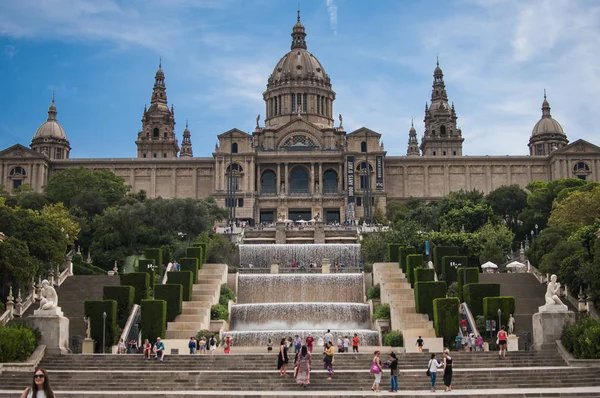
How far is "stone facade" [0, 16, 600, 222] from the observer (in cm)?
10656

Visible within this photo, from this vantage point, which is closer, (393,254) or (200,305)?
(200,305)

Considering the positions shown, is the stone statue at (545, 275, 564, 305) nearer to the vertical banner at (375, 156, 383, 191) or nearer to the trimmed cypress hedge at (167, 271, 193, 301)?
the trimmed cypress hedge at (167, 271, 193, 301)

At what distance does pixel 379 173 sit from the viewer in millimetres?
109125

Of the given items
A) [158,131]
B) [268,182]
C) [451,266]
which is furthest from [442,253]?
[158,131]

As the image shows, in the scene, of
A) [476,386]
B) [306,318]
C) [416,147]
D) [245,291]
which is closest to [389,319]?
[306,318]

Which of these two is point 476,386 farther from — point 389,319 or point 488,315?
point 389,319

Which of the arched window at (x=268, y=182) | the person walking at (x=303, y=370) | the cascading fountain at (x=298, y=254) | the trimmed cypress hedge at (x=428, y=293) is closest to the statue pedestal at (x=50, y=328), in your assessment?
the person walking at (x=303, y=370)

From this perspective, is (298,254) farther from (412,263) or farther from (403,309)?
(403,309)

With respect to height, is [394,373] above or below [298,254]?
below

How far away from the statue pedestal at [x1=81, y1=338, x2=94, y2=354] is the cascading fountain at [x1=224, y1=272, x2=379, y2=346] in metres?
8.38

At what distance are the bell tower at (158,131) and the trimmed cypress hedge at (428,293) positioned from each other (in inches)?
3375

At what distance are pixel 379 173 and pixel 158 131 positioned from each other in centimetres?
3810

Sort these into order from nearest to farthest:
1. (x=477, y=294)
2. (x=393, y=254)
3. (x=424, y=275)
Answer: (x=477, y=294) → (x=424, y=275) → (x=393, y=254)

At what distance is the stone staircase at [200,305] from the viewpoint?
46.9 meters
